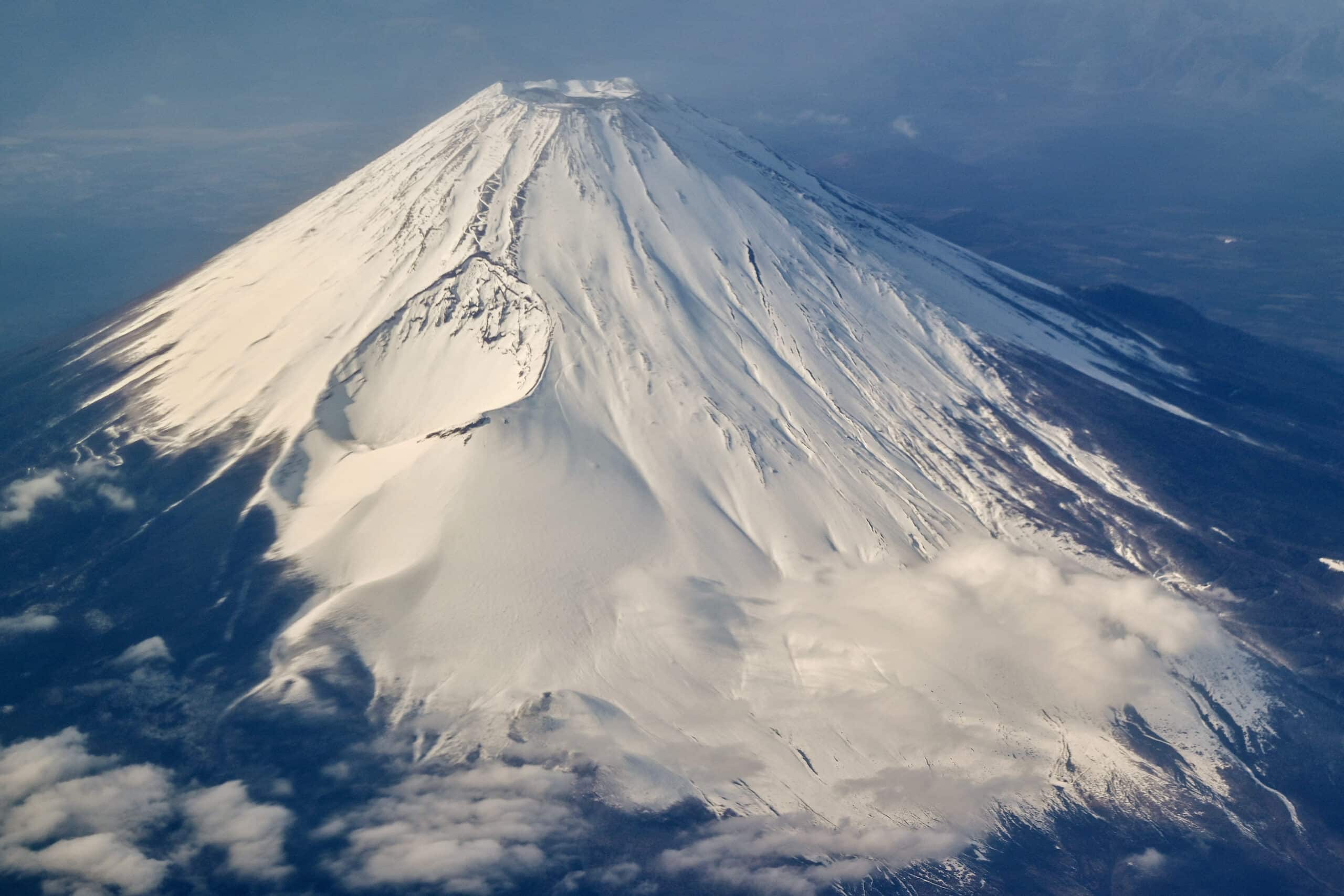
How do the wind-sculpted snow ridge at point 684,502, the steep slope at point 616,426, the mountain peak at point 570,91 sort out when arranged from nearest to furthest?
the wind-sculpted snow ridge at point 684,502
the steep slope at point 616,426
the mountain peak at point 570,91

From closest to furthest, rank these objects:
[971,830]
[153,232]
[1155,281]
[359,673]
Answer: [971,830]
[359,673]
[1155,281]
[153,232]

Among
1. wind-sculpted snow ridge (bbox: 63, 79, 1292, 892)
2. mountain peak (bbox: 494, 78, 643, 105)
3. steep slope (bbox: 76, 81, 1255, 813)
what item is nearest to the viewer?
wind-sculpted snow ridge (bbox: 63, 79, 1292, 892)

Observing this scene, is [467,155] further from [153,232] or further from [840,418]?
[153,232]

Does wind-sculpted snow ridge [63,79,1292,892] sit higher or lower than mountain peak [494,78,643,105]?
lower

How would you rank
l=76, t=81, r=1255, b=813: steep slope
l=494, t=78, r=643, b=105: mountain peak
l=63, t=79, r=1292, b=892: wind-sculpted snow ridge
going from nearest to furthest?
l=63, t=79, r=1292, b=892: wind-sculpted snow ridge → l=76, t=81, r=1255, b=813: steep slope → l=494, t=78, r=643, b=105: mountain peak

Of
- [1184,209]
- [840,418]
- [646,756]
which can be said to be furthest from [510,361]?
[1184,209]

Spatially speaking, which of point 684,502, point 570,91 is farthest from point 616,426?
point 570,91

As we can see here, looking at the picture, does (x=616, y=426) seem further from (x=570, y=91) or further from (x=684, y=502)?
(x=570, y=91)

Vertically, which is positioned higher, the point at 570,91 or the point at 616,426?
the point at 570,91
